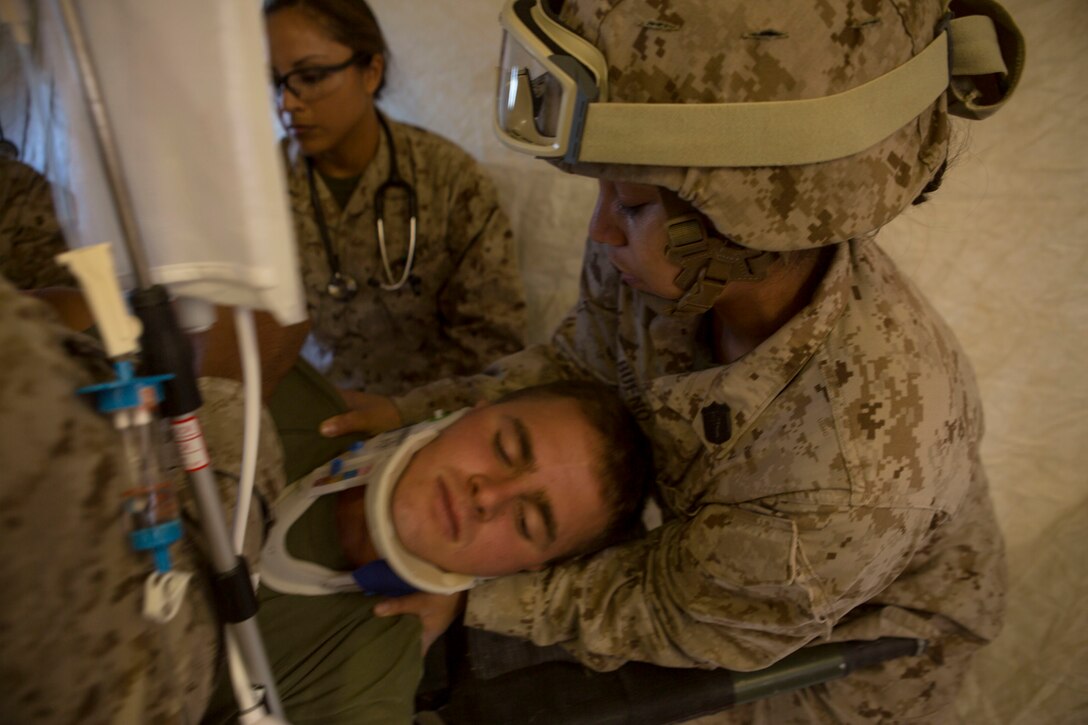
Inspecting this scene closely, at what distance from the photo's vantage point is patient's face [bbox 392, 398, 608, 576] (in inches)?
48.5

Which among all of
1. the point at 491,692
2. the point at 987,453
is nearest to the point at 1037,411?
the point at 987,453

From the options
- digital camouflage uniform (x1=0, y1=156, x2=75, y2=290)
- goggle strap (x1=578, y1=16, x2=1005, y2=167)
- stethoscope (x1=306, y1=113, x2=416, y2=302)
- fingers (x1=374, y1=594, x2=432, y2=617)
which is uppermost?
goggle strap (x1=578, y1=16, x2=1005, y2=167)

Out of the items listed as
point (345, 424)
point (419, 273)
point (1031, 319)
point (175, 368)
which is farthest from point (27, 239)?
point (1031, 319)

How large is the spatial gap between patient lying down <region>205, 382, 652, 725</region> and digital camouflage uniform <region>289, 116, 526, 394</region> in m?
0.75

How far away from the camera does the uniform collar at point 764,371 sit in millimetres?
1156

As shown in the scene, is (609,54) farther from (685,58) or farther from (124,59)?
(124,59)

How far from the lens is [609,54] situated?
100 cm

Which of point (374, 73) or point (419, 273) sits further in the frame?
point (419, 273)

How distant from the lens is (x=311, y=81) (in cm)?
179

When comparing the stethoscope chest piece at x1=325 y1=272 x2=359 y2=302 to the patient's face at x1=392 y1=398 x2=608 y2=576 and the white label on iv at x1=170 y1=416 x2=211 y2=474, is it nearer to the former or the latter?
the patient's face at x1=392 y1=398 x2=608 y2=576

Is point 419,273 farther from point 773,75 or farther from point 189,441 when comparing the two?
point 189,441

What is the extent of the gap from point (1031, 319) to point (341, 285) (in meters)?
1.84

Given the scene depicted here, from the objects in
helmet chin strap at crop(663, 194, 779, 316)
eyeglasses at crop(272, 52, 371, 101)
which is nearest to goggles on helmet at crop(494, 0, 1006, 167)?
helmet chin strap at crop(663, 194, 779, 316)

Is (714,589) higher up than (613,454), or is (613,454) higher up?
(613,454)
